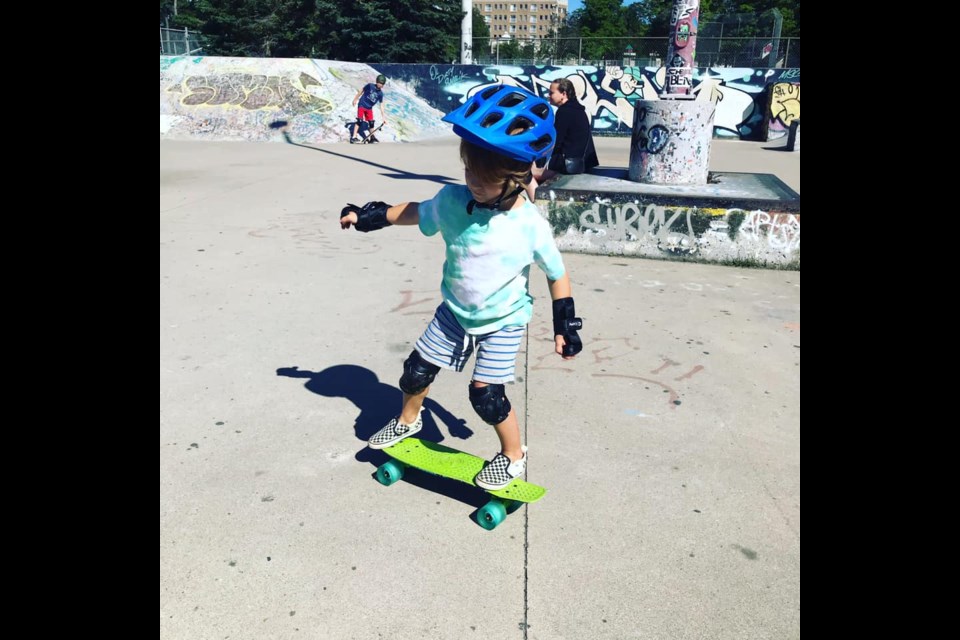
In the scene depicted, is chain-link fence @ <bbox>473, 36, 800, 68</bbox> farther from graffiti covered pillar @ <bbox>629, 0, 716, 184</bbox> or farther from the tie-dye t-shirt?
the tie-dye t-shirt

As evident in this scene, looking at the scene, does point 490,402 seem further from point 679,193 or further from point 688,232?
point 679,193

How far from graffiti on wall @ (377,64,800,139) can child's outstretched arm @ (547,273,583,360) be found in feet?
63.8

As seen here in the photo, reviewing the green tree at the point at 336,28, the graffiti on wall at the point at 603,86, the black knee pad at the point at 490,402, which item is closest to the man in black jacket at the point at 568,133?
the black knee pad at the point at 490,402

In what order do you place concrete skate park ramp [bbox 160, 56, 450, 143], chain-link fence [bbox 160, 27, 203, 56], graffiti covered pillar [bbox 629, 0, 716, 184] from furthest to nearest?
chain-link fence [bbox 160, 27, 203, 56], concrete skate park ramp [bbox 160, 56, 450, 143], graffiti covered pillar [bbox 629, 0, 716, 184]

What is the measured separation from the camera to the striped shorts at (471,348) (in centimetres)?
273

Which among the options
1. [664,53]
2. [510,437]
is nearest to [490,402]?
[510,437]

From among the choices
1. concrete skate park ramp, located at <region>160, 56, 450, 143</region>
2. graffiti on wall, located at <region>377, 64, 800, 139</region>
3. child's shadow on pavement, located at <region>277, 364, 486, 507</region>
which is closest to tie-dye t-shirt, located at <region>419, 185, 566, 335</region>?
child's shadow on pavement, located at <region>277, 364, 486, 507</region>

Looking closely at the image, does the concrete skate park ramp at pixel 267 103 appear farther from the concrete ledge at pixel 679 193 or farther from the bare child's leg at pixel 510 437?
the bare child's leg at pixel 510 437

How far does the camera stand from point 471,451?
10.9 feet

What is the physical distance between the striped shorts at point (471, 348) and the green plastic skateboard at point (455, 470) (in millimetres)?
428

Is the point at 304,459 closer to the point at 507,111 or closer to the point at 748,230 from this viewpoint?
the point at 507,111

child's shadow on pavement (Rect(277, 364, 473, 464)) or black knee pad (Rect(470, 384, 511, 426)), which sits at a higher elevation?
black knee pad (Rect(470, 384, 511, 426))

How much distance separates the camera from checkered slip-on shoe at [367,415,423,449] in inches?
119
